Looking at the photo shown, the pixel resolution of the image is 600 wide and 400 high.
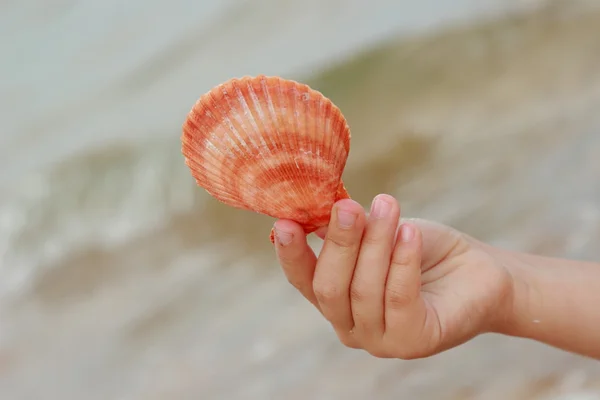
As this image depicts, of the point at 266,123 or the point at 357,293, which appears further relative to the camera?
the point at 357,293

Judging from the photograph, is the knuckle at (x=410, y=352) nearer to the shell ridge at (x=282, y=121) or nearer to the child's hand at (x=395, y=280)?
the child's hand at (x=395, y=280)

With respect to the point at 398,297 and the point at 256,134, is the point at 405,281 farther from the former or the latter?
the point at 256,134

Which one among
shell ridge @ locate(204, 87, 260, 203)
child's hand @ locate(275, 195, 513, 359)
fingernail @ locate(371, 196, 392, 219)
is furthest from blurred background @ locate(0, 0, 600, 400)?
shell ridge @ locate(204, 87, 260, 203)

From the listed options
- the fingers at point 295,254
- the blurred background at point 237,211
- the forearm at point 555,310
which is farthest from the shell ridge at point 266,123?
the blurred background at point 237,211

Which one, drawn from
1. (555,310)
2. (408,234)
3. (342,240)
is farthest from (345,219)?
(555,310)

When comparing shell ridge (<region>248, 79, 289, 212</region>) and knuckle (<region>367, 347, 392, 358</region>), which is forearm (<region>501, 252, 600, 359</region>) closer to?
knuckle (<region>367, 347, 392, 358</region>)

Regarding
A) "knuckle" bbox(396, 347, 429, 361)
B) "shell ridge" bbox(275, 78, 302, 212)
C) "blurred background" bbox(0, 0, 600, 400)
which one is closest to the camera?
"shell ridge" bbox(275, 78, 302, 212)
